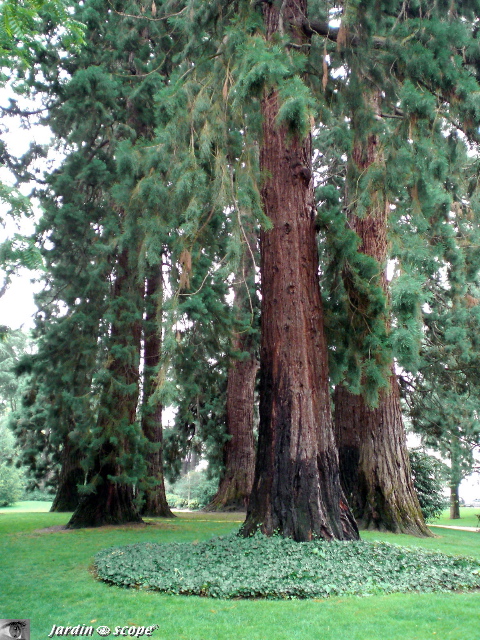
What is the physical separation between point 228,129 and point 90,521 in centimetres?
674

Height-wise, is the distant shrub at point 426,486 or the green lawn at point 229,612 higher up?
the distant shrub at point 426,486

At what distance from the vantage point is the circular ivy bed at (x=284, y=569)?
4.55 m

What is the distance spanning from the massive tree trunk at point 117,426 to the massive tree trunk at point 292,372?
10.6 feet

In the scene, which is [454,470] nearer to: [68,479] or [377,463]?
[377,463]

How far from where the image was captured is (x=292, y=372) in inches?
253

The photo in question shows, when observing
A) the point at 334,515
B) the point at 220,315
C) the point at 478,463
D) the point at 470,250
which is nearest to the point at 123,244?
the point at 220,315

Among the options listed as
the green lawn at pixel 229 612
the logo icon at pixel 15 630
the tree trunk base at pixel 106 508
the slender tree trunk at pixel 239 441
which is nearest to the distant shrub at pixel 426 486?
the slender tree trunk at pixel 239 441

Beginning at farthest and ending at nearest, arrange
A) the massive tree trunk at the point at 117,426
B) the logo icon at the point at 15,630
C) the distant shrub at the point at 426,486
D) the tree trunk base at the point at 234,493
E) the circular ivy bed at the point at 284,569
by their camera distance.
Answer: the tree trunk base at the point at 234,493
the distant shrub at the point at 426,486
the massive tree trunk at the point at 117,426
the circular ivy bed at the point at 284,569
the logo icon at the point at 15,630

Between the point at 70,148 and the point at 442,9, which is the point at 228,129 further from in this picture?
the point at 70,148

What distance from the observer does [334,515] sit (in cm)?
609

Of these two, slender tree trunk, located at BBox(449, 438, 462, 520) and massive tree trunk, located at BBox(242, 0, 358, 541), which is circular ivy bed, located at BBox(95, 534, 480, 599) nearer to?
Answer: massive tree trunk, located at BBox(242, 0, 358, 541)

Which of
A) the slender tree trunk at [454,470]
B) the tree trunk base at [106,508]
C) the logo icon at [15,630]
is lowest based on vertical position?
the logo icon at [15,630]

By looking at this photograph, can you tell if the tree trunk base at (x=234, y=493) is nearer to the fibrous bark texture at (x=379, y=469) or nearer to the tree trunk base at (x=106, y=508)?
the tree trunk base at (x=106, y=508)

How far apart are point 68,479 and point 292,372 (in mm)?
9161
